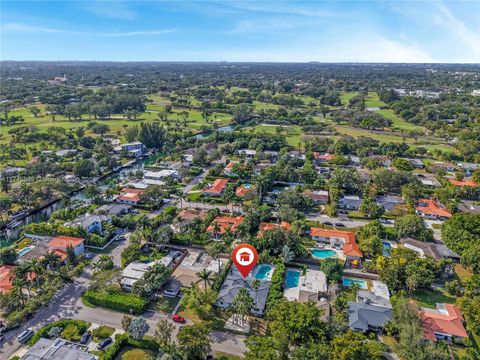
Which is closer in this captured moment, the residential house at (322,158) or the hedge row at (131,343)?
the hedge row at (131,343)

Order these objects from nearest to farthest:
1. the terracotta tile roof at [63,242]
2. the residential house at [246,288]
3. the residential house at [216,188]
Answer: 1. the residential house at [246,288]
2. the terracotta tile roof at [63,242]
3. the residential house at [216,188]

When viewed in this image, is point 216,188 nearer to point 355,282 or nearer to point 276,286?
point 276,286

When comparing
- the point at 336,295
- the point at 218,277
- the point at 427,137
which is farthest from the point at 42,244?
the point at 427,137

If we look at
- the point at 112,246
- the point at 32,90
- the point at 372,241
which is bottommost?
the point at 112,246

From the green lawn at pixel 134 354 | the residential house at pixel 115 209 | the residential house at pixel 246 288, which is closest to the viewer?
the green lawn at pixel 134 354

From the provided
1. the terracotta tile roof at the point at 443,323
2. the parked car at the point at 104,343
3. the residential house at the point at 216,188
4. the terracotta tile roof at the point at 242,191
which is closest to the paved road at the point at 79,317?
the parked car at the point at 104,343

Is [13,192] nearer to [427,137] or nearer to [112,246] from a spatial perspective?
[112,246]

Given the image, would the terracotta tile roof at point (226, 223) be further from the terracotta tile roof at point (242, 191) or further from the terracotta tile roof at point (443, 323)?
the terracotta tile roof at point (443, 323)
